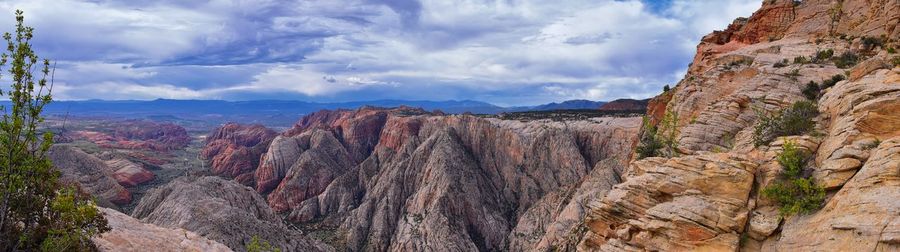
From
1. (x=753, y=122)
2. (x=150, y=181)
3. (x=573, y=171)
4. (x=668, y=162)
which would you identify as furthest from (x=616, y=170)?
(x=150, y=181)

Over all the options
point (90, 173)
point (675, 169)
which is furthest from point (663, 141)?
point (90, 173)

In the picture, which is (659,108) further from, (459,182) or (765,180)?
(459,182)

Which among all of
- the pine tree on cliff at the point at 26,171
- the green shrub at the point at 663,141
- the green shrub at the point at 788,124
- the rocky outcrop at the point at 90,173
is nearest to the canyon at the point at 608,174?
the green shrub at the point at 663,141

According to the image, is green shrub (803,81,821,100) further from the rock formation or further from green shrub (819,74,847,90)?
the rock formation

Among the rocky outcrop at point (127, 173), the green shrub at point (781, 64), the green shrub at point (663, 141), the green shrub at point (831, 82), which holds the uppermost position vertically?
the green shrub at point (781, 64)

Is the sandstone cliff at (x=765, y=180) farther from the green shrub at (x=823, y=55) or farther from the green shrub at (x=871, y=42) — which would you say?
the green shrub at (x=823, y=55)

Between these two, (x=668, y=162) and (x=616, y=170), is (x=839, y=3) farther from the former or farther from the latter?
(x=668, y=162)

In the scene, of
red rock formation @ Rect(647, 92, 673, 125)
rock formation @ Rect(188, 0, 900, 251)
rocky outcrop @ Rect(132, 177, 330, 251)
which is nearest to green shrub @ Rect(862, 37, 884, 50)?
rock formation @ Rect(188, 0, 900, 251)
